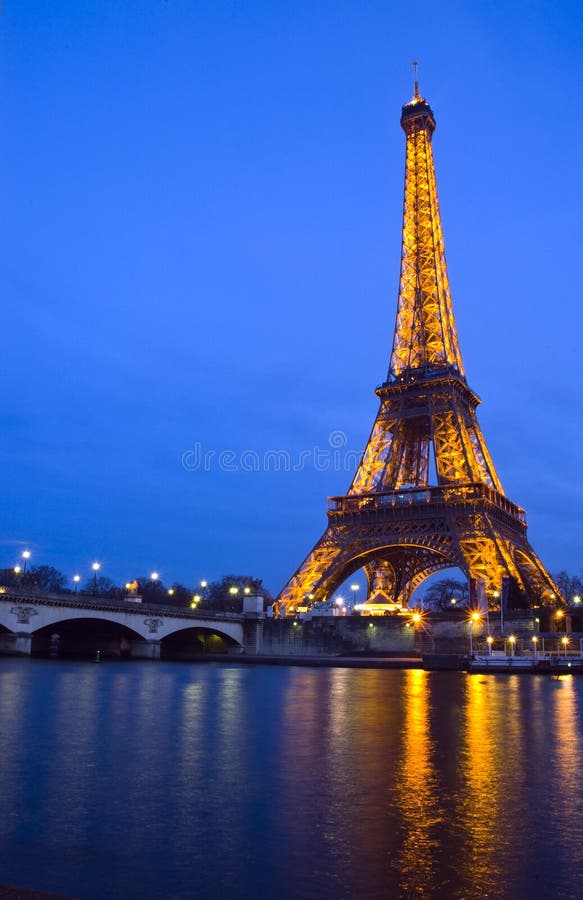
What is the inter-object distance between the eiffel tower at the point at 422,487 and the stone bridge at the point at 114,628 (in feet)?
21.0

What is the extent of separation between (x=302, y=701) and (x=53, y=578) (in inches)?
4961

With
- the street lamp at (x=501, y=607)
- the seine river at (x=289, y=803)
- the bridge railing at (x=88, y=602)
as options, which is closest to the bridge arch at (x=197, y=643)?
the bridge railing at (x=88, y=602)

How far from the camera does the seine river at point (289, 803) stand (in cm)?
884

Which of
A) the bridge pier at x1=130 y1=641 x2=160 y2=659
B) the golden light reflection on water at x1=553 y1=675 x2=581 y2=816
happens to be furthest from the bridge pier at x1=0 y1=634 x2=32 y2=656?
the golden light reflection on water at x1=553 y1=675 x2=581 y2=816

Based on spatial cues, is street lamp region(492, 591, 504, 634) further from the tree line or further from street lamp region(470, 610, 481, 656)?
the tree line

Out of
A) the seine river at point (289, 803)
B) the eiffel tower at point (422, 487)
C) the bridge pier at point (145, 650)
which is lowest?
the bridge pier at point (145, 650)

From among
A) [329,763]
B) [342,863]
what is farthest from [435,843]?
[329,763]

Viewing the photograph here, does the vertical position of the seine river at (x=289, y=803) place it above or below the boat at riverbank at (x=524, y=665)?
above

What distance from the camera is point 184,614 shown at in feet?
246

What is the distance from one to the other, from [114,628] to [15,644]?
1589 centimetres

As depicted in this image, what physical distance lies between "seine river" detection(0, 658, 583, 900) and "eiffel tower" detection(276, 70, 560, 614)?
45355 mm

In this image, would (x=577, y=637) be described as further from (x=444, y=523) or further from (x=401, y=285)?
(x=401, y=285)

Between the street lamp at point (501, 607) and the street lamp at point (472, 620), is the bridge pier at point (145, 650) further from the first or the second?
the street lamp at point (501, 607)

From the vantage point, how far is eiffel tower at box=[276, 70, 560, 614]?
231 feet
